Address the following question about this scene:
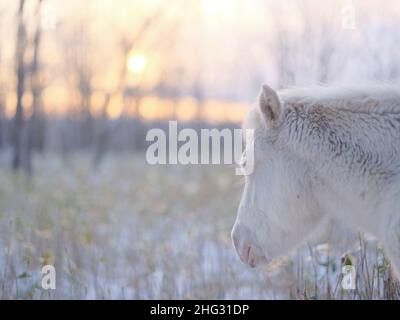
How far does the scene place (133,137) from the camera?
37.0m

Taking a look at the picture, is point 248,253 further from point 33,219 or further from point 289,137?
point 33,219

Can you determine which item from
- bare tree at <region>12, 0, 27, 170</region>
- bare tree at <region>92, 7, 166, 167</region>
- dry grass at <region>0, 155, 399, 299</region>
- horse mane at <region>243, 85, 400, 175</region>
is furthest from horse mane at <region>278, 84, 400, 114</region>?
bare tree at <region>92, 7, 166, 167</region>

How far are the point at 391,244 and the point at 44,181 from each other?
1093 centimetres

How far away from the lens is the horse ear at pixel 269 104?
2.04 m

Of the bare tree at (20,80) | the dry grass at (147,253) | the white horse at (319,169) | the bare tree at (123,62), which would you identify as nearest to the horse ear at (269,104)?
the white horse at (319,169)

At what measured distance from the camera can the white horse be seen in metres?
1.97

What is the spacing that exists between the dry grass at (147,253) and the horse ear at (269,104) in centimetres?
124

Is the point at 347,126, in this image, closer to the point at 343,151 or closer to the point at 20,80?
the point at 343,151

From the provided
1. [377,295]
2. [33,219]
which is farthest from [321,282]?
[33,219]

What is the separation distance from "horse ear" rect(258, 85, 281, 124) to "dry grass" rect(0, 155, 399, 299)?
1237mm

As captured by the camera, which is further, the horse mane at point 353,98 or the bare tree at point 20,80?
the bare tree at point 20,80

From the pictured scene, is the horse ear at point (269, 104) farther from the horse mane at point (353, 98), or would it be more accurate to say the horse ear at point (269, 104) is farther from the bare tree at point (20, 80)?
the bare tree at point (20, 80)

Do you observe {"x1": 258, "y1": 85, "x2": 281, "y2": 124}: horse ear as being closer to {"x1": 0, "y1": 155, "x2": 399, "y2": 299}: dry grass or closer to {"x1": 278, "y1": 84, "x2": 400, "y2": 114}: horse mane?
{"x1": 278, "y1": 84, "x2": 400, "y2": 114}: horse mane
